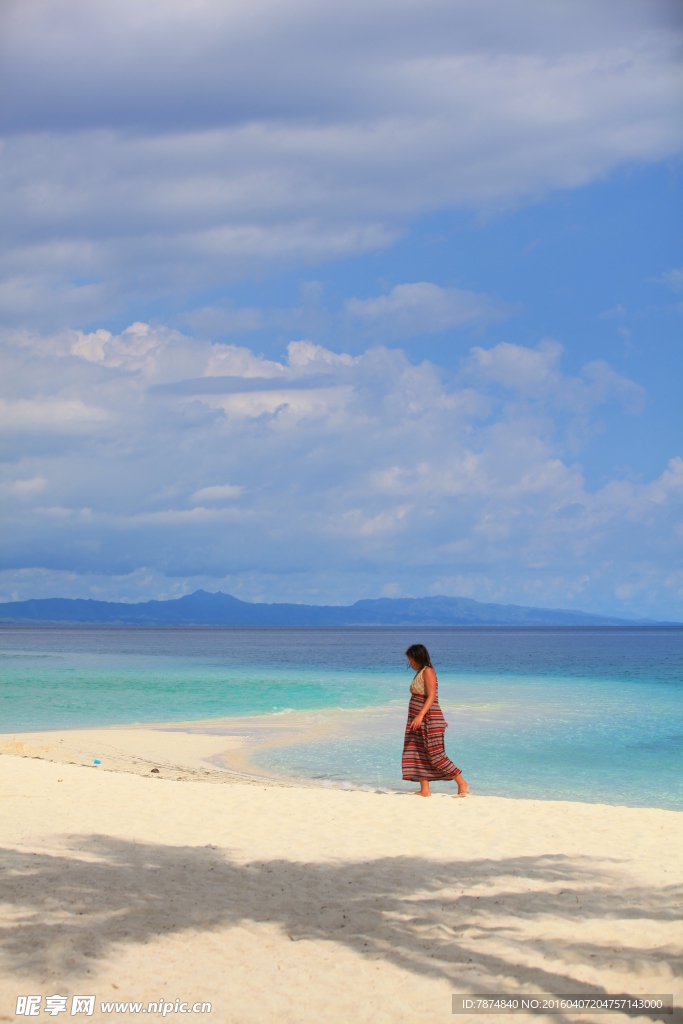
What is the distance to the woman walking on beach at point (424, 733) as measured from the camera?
38.9ft

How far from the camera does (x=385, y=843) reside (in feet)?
30.8

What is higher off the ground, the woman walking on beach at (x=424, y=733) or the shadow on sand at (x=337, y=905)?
the woman walking on beach at (x=424, y=733)

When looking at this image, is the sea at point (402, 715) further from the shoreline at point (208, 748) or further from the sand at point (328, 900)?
the sand at point (328, 900)

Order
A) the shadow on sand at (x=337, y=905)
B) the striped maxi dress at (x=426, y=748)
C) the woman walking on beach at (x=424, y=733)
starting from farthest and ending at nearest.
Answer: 1. the striped maxi dress at (x=426, y=748)
2. the woman walking on beach at (x=424, y=733)
3. the shadow on sand at (x=337, y=905)

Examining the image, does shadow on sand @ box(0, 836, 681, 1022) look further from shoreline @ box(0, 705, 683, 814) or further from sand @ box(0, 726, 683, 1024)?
shoreline @ box(0, 705, 683, 814)

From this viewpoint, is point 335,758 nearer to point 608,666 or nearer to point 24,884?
point 24,884

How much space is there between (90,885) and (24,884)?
53 centimetres

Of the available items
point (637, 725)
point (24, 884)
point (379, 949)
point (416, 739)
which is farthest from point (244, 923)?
point (637, 725)

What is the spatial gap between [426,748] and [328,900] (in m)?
4.88

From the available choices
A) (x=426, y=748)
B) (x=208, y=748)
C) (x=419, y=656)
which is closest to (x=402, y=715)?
(x=208, y=748)

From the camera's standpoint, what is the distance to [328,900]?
7.36 meters

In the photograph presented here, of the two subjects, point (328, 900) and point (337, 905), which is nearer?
point (337, 905)

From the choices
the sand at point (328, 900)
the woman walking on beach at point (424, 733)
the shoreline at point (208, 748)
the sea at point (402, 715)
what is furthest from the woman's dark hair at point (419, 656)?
the sea at point (402, 715)

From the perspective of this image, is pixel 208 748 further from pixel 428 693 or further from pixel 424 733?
pixel 428 693
